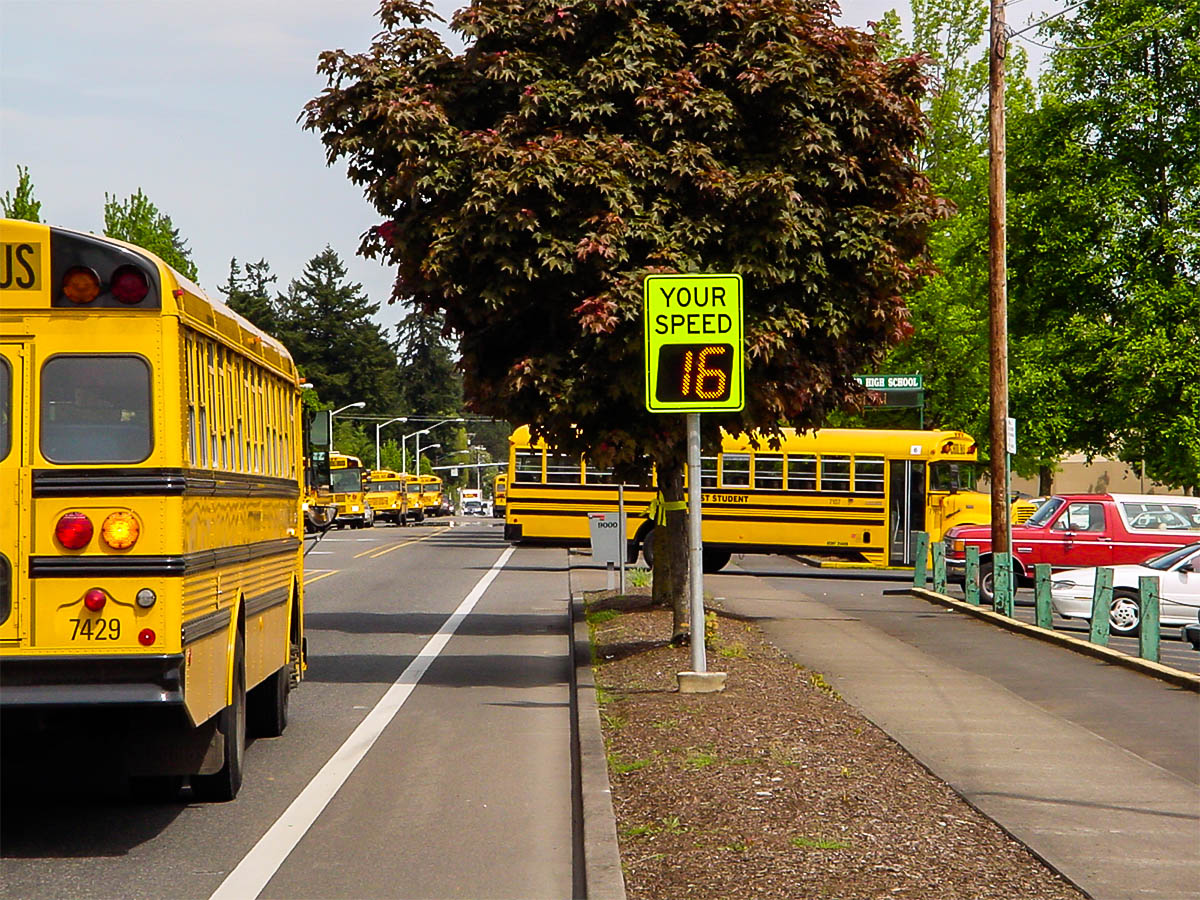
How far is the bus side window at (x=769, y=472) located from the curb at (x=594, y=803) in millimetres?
19013

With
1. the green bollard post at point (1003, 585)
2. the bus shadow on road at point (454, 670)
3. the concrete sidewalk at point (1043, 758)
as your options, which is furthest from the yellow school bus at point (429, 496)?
the concrete sidewalk at point (1043, 758)

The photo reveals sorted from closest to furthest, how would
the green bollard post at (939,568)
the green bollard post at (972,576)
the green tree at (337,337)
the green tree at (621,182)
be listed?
the green tree at (621,182) → the green bollard post at (972,576) → the green bollard post at (939,568) → the green tree at (337,337)

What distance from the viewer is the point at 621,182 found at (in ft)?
46.0

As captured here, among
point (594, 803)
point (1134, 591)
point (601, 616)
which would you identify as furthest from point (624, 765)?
point (1134, 591)

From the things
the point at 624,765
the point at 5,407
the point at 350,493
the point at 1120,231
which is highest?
the point at 1120,231

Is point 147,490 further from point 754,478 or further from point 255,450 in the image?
point 754,478

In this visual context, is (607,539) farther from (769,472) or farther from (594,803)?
(594,803)

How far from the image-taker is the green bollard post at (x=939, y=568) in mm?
25531

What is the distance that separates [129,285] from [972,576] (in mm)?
17927

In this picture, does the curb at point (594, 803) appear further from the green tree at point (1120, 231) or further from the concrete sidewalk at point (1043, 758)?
the green tree at point (1120, 231)

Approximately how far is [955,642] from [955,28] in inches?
1296

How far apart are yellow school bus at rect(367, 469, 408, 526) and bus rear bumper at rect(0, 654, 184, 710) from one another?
238 feet

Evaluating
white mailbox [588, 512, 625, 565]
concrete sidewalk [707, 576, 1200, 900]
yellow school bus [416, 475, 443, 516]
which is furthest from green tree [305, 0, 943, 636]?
yellow school bus [416, 475, 443, 516]

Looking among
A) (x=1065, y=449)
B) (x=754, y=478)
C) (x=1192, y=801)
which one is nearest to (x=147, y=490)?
(x=1192, y=801)
